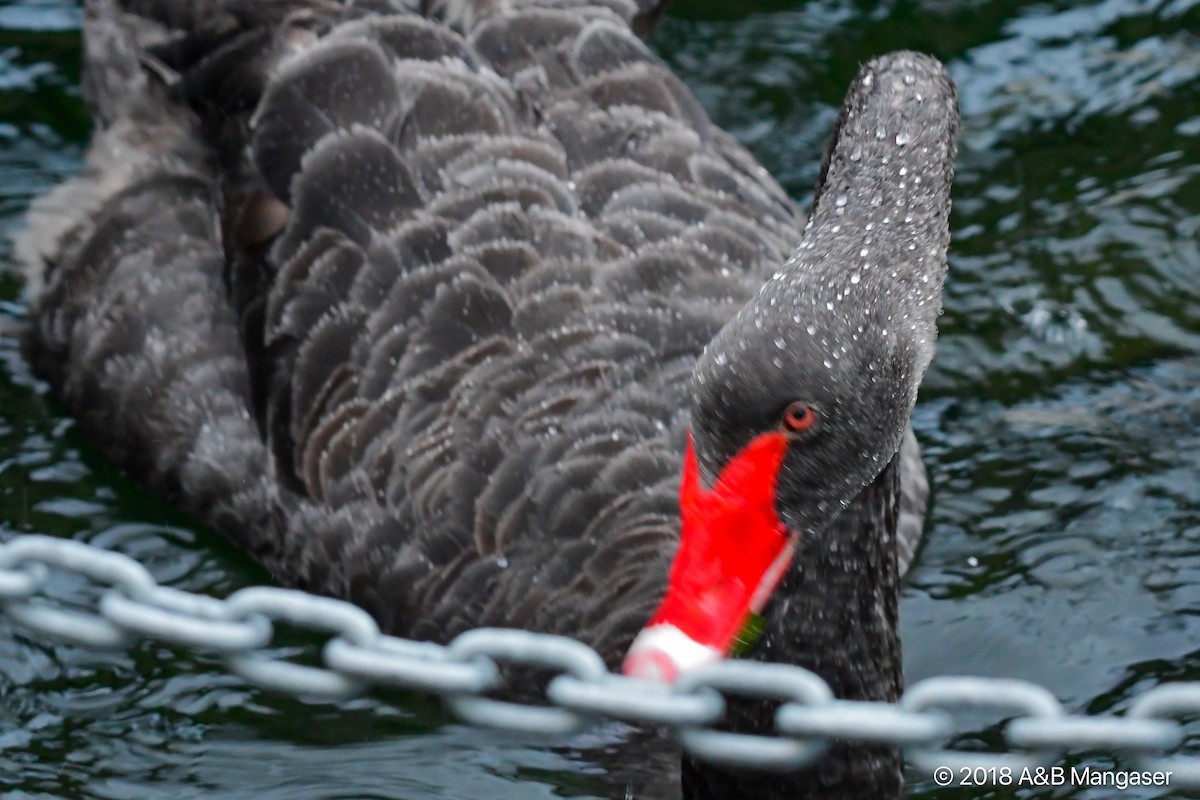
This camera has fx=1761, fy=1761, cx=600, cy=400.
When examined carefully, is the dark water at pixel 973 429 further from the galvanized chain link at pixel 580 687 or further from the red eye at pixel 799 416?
the galvanized chain link at pixel 580 687

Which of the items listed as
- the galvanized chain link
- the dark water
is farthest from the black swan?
the galvanized chain link

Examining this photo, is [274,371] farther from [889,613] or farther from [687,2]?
[687,2]

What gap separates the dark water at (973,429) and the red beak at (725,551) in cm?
98

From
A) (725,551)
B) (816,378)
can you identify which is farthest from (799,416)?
(725,551)

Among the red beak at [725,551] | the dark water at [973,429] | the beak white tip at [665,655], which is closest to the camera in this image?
the beak white tip at [665,655]

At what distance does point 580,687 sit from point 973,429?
3635 mm

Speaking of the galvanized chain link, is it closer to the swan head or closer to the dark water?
the swan head

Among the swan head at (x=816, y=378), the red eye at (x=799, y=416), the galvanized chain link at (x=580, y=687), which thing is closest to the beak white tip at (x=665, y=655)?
the swan head at (x=816, y=378)

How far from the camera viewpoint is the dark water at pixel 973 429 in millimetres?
4602

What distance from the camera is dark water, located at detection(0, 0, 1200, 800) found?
4602mm

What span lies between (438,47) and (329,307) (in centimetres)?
94

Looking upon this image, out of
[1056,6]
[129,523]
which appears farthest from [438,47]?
[1056,6]

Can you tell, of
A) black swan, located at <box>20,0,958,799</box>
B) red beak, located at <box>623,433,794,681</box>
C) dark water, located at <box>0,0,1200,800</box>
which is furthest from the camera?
dark water, located at <box>0,0,1200,800</box>

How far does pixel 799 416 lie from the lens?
3.55 meters
